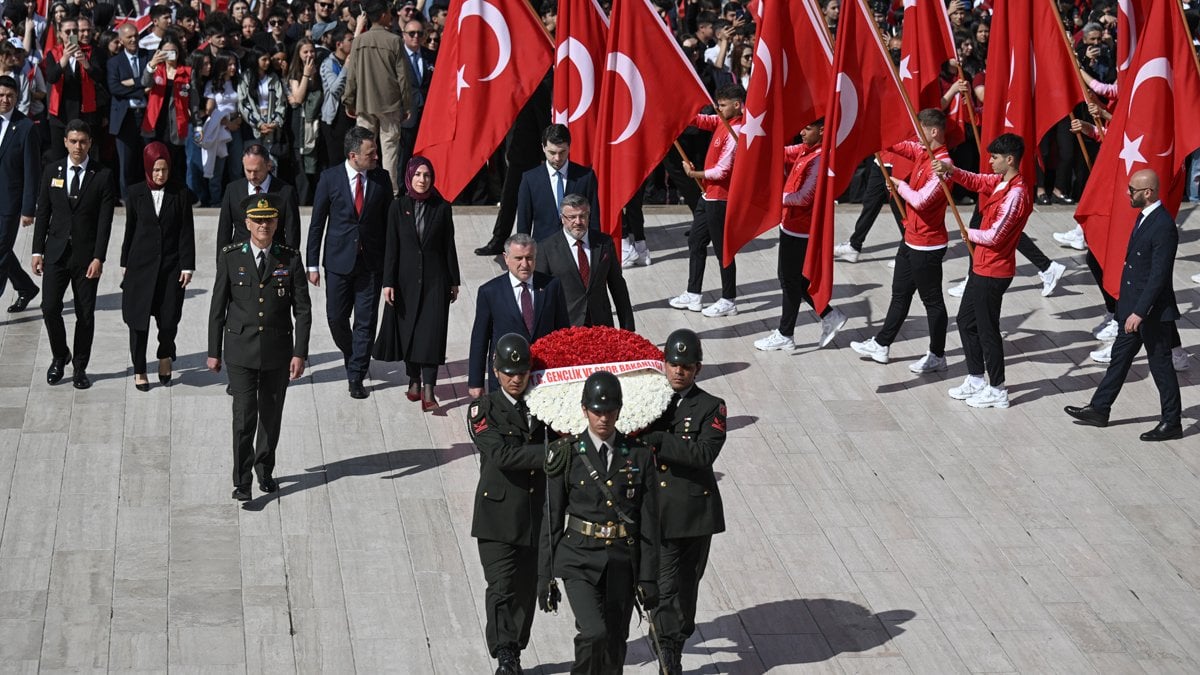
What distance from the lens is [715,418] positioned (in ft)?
27.6

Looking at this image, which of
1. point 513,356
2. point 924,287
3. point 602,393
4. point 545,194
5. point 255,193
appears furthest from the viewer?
point 924,287

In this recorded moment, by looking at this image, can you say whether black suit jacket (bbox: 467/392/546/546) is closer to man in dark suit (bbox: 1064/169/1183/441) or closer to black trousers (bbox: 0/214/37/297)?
man in dark suit (bbox: 1064/169/1183/441)

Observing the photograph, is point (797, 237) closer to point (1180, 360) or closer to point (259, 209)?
point (1180, 360)

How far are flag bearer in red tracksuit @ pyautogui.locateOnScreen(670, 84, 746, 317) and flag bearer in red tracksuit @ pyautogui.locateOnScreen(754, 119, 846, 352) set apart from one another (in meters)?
0.51

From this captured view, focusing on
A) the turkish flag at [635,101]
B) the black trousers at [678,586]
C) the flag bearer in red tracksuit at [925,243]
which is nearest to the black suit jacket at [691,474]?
the black trousers at [678,586]

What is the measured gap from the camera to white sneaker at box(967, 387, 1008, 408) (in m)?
13.3

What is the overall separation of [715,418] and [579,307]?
3.40 m

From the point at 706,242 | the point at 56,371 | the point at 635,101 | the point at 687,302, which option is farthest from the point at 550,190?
the point at 56,371

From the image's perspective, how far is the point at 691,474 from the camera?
8516mm

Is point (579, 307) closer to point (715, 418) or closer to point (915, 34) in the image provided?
point (715, 418)

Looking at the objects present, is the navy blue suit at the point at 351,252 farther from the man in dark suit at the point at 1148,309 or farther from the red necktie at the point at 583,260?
the man in dark suit at the point at 1148,309

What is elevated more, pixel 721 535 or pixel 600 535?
pixel 600 535

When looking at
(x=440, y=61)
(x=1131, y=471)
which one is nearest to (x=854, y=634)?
(x=1131, y=471)

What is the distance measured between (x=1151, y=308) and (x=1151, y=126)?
5.34 ft
